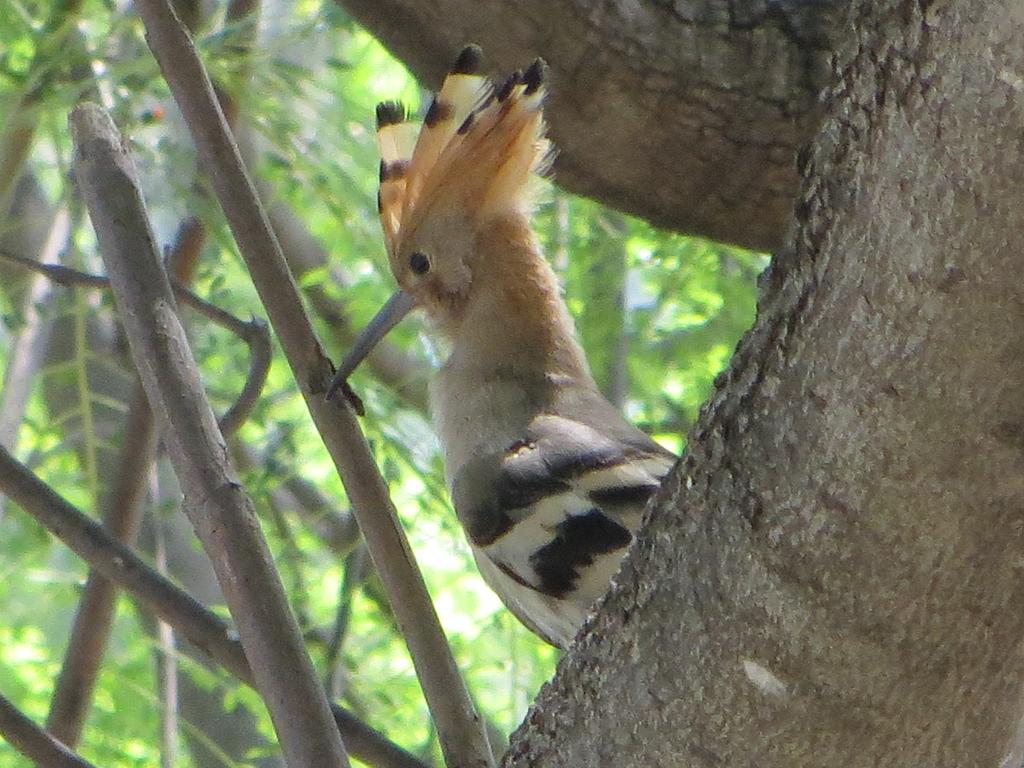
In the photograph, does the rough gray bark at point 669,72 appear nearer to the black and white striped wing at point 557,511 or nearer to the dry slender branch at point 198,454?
the black and white striped wing at point 557,511

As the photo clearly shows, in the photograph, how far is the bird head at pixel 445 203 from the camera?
2182 millimetres

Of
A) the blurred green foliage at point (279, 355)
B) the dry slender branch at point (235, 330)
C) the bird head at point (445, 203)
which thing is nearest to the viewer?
the dry slender branch at point (235, 330)

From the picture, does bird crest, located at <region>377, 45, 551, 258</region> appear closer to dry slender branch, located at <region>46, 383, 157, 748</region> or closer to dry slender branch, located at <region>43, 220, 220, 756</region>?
dry slender branch, located at <region>43, 220, 220, 756</region>

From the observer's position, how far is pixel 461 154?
2242 millimetres

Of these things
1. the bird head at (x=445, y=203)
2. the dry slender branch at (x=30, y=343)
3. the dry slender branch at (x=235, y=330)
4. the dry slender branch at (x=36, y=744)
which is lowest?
the dry slender branch at (x=36, y=744)

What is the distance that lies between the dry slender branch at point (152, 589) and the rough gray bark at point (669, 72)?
0.74 m

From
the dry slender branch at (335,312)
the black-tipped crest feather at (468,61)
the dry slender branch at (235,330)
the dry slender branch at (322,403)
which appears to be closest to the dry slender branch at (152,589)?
the dry slender branch at (322,403)

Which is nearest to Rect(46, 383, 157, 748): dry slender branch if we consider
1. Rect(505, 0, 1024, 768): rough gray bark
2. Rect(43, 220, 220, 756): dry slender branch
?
Rect(43, 220, 220, 756): dry slender branch

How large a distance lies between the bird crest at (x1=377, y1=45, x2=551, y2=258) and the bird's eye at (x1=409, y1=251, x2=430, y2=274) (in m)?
0.03

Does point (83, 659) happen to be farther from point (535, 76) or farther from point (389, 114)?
point (535, 76)

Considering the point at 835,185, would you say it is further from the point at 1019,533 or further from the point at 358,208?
the point at 358,208

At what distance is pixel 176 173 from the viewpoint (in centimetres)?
260

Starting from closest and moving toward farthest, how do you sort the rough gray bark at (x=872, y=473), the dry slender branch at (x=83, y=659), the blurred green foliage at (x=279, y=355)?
the rough gray bark at (x=872, y=473) → the dry slender branch at (x=83, y=659) → the blurred green foliage at (x=279, y=355)

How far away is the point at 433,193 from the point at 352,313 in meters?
0.60
